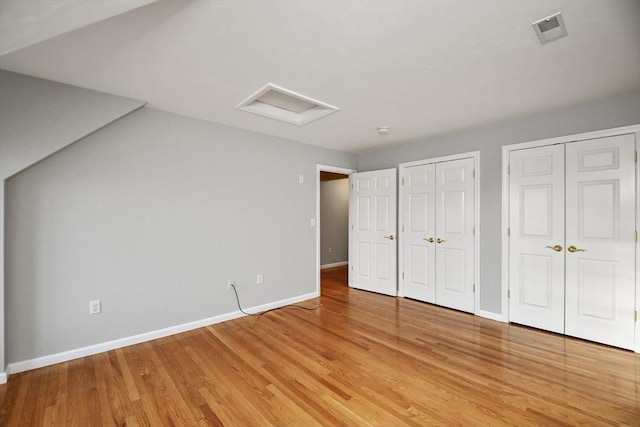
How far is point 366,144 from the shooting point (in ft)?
14.7

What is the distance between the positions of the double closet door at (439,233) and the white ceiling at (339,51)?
116 cm

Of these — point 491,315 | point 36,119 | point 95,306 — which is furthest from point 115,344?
point 491,315

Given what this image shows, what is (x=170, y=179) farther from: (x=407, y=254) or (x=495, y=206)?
(x=495, y=206)

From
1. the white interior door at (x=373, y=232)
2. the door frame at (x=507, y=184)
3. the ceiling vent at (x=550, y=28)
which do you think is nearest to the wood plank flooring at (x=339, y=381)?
the door frame at (x=507, y=184)

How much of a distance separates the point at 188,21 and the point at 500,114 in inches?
127

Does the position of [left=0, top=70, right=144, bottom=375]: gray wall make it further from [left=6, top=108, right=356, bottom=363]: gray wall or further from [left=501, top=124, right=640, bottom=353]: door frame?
[left=501, top=124, right=640, bottom=353]: door frame

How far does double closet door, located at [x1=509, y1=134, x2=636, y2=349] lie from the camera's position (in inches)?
106

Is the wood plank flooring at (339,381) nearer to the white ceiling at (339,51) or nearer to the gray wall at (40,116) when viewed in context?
the gray wall at (40,116)

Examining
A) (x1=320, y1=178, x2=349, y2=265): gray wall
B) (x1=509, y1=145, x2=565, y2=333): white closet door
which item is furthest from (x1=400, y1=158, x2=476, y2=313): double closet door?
(x1=320, y1=178, x2=349, y2=265): gray wall

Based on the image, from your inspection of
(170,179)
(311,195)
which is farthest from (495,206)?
(170,179)

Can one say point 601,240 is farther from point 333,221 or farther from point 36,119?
point 36,119

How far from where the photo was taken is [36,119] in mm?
2258

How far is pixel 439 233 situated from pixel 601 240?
164cm

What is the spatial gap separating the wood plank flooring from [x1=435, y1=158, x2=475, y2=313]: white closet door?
0.64 meters
